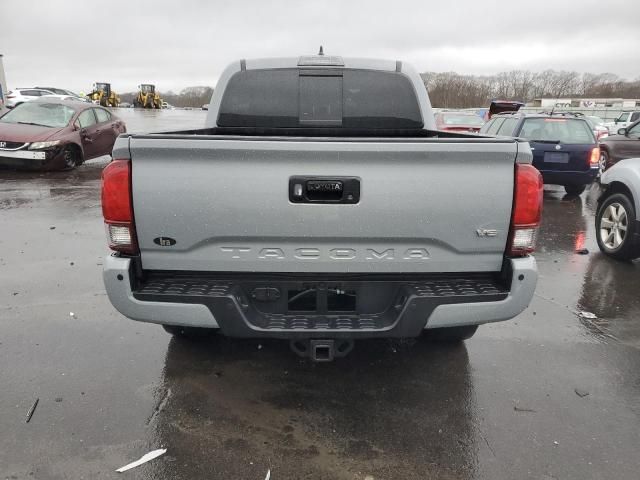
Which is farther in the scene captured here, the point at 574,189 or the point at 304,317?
the point at 574,189

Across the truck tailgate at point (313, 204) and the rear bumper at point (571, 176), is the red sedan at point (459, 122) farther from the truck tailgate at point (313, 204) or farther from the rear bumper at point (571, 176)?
the truck tailgate at point (313, 204)

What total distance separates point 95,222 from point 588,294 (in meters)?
6.70

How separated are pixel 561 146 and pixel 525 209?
8.16 metres

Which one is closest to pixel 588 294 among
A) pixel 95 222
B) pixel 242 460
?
pixel 242 460

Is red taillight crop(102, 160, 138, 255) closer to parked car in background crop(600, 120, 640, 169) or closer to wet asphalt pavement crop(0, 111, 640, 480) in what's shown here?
wet asphalt pavement crop(0, 111, 640, 480)

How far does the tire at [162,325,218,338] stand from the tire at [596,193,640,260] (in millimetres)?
5019

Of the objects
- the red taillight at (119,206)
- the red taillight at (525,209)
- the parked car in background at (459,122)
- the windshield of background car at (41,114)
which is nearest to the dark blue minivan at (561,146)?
the parked car in background at (459,122)

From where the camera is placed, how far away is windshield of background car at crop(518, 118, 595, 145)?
32.2ft

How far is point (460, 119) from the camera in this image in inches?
652

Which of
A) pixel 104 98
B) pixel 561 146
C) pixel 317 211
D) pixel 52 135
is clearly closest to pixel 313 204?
pixel 317 211

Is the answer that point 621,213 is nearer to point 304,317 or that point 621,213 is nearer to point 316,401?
point 316,401

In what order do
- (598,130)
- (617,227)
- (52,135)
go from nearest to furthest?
(617,227) → (52,135) → (598,130)

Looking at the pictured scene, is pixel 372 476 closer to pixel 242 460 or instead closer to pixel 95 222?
pixel 242 460

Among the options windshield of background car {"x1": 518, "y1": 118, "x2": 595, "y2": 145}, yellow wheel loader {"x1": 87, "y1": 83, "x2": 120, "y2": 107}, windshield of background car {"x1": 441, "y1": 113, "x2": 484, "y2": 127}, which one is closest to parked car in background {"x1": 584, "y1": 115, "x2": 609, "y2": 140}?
windshield of background car {"x1": 518, "y1": 118, "x2": 595, "y2": 145}
